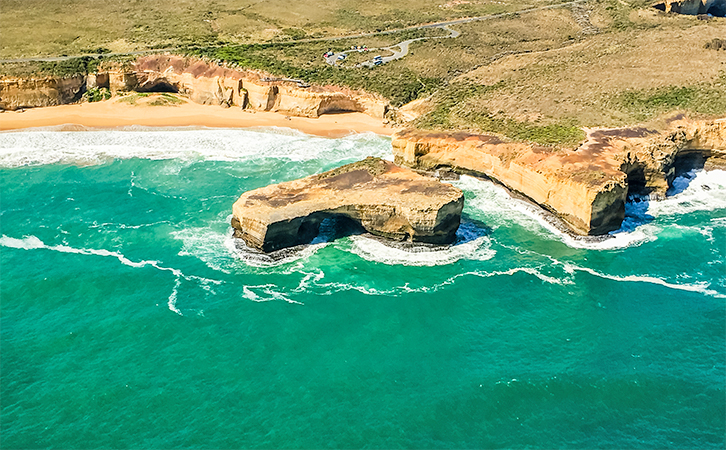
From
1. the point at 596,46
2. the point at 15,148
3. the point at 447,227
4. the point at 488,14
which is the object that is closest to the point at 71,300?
the point at 447,227

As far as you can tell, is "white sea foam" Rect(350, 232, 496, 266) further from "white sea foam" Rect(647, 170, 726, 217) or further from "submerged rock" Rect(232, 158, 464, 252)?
"white sea foam" Rect(647, 170, 726, 217)

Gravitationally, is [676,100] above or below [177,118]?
above

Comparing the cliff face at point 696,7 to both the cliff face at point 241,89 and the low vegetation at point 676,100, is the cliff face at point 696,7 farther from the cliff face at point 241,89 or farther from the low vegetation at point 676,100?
the cliff face at point 241,89

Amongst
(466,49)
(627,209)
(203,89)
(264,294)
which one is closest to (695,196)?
(627,209)

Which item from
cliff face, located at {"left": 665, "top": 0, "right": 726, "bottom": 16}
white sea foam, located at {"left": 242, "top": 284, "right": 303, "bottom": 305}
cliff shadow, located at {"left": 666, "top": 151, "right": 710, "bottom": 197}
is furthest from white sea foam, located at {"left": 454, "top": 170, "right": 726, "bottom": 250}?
cliff face, located at {"left": 665, "top": 0, "right": 726, "bottom": 16}

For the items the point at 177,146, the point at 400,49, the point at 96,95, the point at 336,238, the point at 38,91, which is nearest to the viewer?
the point at 336,238

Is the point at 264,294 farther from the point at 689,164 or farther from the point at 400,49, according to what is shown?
the point at 400,49

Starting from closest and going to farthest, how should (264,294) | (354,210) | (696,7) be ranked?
(264,294), (354,210), (696,7)

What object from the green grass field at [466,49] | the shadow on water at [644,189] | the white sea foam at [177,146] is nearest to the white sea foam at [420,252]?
the shadow on water at [644,189]
